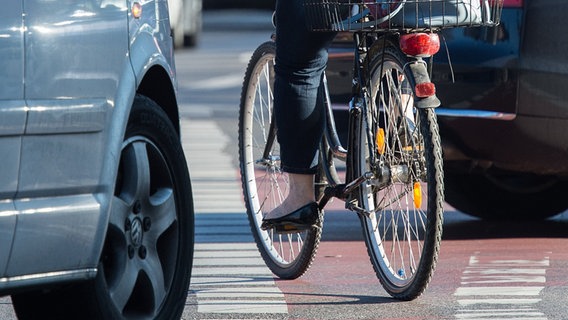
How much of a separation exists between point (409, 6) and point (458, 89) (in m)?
1.82

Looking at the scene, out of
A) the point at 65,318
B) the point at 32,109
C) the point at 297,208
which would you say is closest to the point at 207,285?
the point at 297,208

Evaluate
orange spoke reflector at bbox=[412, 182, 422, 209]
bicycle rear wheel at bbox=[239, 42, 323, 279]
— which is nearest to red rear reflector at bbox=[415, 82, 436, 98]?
orange spoke reflector at bbox=[412, 182, 422, 209]

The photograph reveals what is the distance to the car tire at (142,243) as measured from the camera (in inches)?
171

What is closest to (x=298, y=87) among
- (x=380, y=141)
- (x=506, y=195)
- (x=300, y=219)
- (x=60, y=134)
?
(x=380, y=141)

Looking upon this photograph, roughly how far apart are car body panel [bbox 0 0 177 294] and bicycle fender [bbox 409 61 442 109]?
1.15 metres

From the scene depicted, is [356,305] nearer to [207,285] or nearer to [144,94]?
[207,285]

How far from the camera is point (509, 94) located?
6.80 meters

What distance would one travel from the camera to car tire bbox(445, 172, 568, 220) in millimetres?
7766

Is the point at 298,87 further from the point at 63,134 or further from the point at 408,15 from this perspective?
the point at 63,134

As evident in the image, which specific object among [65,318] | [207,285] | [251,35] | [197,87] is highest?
[65,318]

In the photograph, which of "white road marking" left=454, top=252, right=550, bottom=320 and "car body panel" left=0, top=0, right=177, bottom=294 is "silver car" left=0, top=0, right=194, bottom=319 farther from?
"white road marking" left=454, top=252, right=550, bottom=320

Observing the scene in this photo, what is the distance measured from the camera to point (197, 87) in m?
19.3

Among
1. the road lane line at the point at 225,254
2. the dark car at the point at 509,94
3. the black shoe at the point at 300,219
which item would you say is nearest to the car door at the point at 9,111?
the road lane line at the point at 225,254

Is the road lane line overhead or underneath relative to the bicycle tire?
underneath
